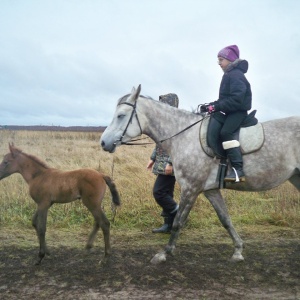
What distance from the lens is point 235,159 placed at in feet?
14.9

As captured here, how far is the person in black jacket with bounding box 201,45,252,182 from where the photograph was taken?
4543mm

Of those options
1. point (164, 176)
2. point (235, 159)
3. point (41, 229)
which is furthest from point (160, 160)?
point (41, 229)

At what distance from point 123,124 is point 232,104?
1.56 metres

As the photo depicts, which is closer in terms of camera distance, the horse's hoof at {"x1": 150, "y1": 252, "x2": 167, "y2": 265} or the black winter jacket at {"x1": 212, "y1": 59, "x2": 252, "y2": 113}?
the black winter jacket at {"x1": 212, "y1": 59, "x2": 252, "y2": 113}

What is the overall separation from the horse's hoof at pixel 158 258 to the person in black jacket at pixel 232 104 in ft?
4.69

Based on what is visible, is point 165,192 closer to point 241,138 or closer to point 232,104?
point 241,138

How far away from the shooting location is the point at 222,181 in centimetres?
473

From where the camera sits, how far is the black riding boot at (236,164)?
179 inches

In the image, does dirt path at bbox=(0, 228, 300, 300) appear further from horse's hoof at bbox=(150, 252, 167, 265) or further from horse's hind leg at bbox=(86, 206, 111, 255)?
horse's hind leg at bbox=(86, 206, 111, 255)

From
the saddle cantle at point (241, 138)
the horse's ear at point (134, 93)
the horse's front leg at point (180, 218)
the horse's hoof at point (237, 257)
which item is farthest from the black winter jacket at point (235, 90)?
the horse's hoof at point (237, 257)

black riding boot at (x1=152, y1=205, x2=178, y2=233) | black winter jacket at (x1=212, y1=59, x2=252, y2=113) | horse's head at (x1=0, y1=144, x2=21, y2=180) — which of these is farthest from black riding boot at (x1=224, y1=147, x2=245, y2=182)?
horse's head at (x1=0, y1=144, x2=21, y2=180)

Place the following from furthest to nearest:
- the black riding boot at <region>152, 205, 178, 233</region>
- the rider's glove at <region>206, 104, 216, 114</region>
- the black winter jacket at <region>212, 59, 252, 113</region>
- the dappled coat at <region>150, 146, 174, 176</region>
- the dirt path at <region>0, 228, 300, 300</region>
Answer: the black riding boot at <region>152, 205, 178, 233</region>, the dappled coat at <region>150, 146, 174, 176</region>, the rider's glove at <region>206, 104, 216, 114</region>, the black winter jacket at <region>212, 59, 252, 113</region>, the dirt path at <region>0, 228, 300, 300</region>

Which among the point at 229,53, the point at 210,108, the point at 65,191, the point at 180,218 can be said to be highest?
the point at 229,53

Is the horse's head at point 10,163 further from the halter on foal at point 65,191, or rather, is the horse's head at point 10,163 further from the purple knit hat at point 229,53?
the purple knit hat at point 229,53
